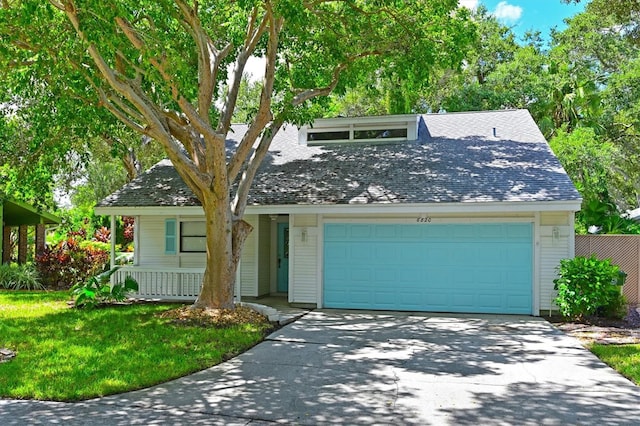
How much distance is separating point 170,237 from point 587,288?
10.1 metres

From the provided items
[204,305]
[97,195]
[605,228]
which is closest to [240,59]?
[204,305]

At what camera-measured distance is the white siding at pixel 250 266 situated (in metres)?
14.0

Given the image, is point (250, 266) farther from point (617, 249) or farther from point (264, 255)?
point (617, 249)

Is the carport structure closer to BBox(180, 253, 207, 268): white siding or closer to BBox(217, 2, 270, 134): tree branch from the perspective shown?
BBox(180, 253, 207, 268): white siding

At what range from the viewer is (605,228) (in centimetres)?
1442

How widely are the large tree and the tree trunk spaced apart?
0.02 meters

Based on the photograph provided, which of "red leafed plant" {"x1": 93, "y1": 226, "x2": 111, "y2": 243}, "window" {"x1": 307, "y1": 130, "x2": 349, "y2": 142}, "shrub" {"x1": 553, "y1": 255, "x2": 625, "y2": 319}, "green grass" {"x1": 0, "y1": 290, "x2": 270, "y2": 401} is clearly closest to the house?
"window" {"x1": 307, "y1": 130, "x2": 349, "y2": 142}

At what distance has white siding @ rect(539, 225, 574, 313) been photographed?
11.4 meters

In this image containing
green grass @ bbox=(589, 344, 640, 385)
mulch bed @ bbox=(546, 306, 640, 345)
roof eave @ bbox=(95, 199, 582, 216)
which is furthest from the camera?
roof eave @ bbox=(95, 199, 582, 216)

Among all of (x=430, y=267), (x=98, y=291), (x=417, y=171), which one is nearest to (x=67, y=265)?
(x=98, y=291)

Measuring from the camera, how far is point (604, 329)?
9.83 meters

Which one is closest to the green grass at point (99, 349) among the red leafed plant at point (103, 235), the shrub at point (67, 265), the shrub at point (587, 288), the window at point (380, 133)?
the shrub at point (67, 265)

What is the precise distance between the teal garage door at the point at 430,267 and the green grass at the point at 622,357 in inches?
131

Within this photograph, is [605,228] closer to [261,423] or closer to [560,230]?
[560,230]
